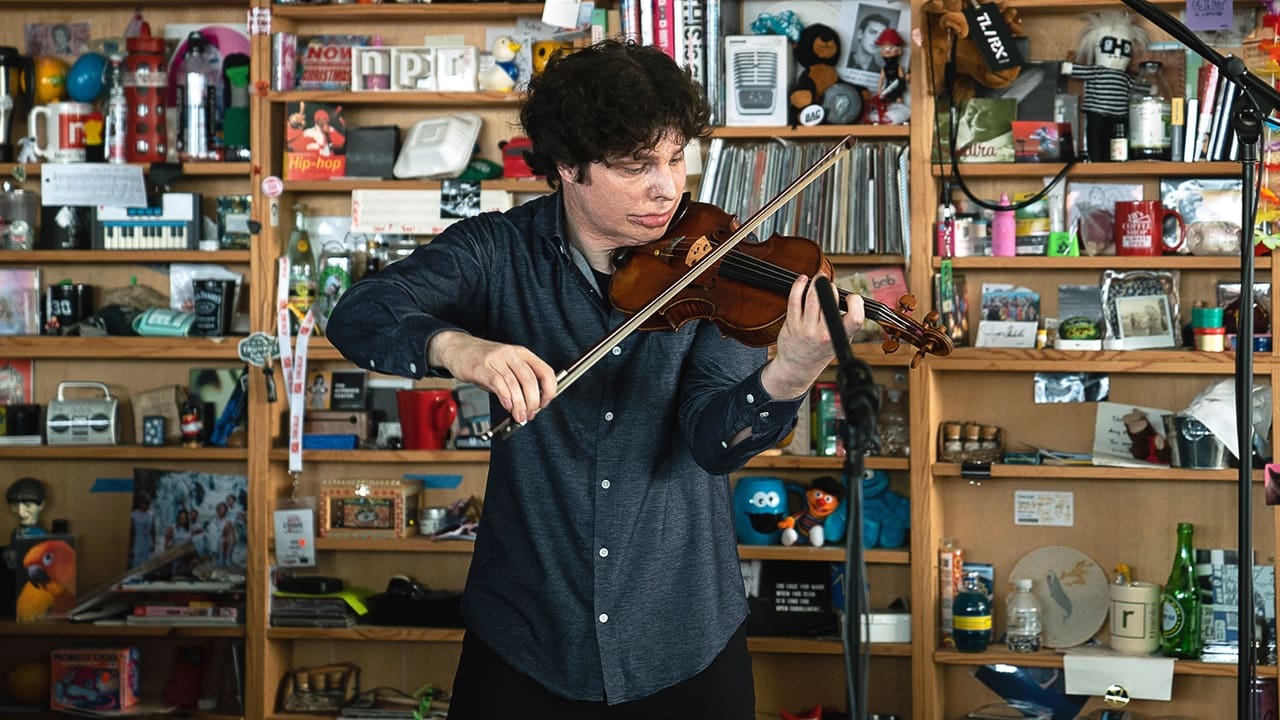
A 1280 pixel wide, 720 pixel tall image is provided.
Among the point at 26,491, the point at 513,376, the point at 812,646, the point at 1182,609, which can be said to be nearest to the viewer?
the point at 513,376

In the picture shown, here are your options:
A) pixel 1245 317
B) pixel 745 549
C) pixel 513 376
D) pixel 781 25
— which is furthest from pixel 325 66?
pixel 1245 317

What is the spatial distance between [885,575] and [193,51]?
235 cm

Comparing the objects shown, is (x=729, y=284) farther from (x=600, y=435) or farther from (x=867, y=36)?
(x=867, y=36)

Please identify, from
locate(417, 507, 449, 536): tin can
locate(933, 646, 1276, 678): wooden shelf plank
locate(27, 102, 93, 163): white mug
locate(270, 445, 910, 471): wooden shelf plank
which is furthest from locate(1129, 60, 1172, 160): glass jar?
locate(27, 102, 93, 163): white mug

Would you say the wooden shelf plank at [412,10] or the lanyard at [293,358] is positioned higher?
the wooden shelf plank at [412,10]

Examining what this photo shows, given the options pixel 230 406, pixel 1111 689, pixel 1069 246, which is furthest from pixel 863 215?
pixel 230 406

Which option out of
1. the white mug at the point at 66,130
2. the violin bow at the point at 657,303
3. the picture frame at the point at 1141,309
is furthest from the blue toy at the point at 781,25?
the white mug at the point at 66,130

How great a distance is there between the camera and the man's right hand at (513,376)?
1.46 metres

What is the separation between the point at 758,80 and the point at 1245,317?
1.81 m

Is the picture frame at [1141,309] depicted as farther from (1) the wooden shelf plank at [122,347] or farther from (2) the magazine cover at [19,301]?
(2) the magazine cover at [19,301]

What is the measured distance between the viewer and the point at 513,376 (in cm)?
146

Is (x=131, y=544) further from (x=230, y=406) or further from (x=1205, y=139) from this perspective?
(x=1205, y=139)

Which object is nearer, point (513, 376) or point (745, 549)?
point (513, 376)

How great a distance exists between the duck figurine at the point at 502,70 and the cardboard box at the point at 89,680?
5.95 ft
